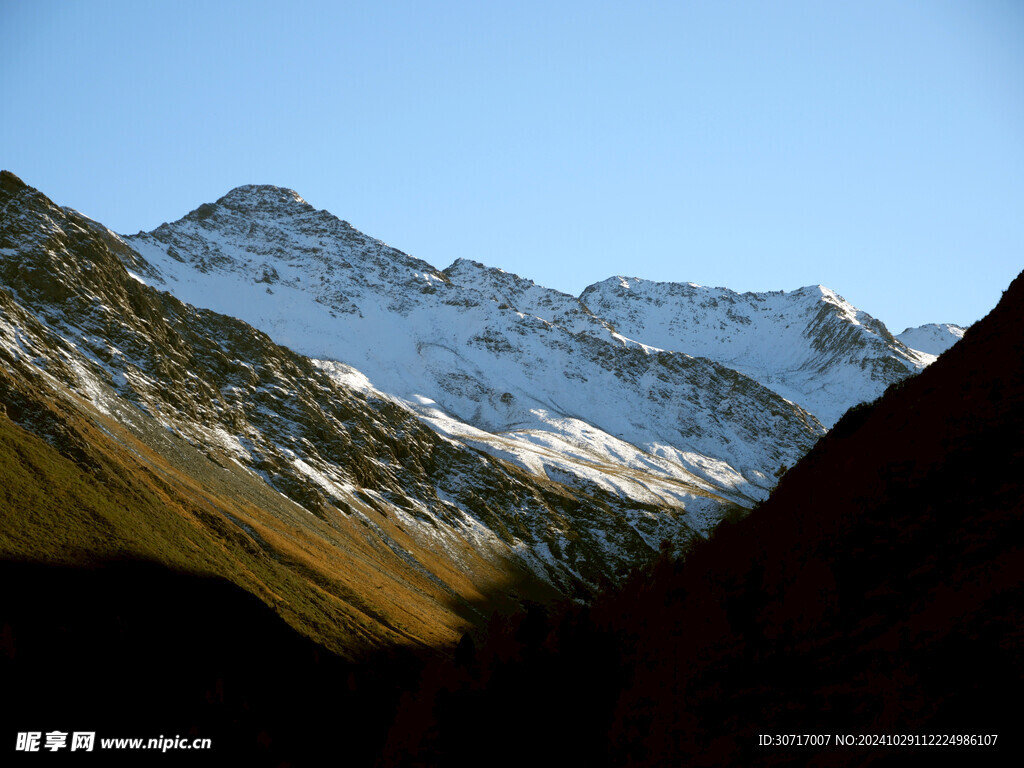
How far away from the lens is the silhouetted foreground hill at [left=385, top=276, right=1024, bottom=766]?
20453mm

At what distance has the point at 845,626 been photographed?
25469mm

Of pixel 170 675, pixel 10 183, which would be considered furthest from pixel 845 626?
pixel 10 183

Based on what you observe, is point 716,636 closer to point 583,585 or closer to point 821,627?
point 821,627

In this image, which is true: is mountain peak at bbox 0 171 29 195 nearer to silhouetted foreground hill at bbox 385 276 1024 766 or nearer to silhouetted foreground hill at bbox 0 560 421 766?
silhouetted foreground hill at bbox 0 560 421 766

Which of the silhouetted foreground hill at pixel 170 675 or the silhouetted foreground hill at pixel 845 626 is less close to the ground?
the silhouetted foreground hill at pixel 845 626

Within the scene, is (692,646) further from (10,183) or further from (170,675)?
(10,183)

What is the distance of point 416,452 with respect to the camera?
187 m

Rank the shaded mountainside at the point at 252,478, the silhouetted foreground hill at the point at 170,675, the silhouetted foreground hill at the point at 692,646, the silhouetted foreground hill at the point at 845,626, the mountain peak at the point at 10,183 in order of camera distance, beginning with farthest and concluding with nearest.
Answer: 1. the mountain peak at the point at 10,183
2. the shaded mountainside at the point at 252,478
3. the silhouetted foreground hill at the point at 170,675
4. the silhouetted foreground hill at the point at 692,646
5. the silhouetted foreground hill at the point at 845,626

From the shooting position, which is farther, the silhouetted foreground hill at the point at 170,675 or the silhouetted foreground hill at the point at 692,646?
the silhouetted foreground hill at the point at 170,675

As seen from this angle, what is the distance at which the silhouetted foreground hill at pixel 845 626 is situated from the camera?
20.5 meters

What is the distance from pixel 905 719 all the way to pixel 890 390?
2985 centimetres

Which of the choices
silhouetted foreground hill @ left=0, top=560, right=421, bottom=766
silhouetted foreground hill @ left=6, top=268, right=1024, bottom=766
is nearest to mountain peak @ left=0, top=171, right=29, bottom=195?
silhouetted foreground hill @ left=6, top=268, right=1024, bottom=766

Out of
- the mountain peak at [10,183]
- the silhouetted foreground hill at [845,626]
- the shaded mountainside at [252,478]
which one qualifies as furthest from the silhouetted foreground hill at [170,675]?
the mountain peak at [10,183]

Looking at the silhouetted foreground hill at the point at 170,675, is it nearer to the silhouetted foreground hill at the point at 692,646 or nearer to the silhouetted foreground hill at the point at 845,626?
the silhouetted foreground hill at the point at 692,646
